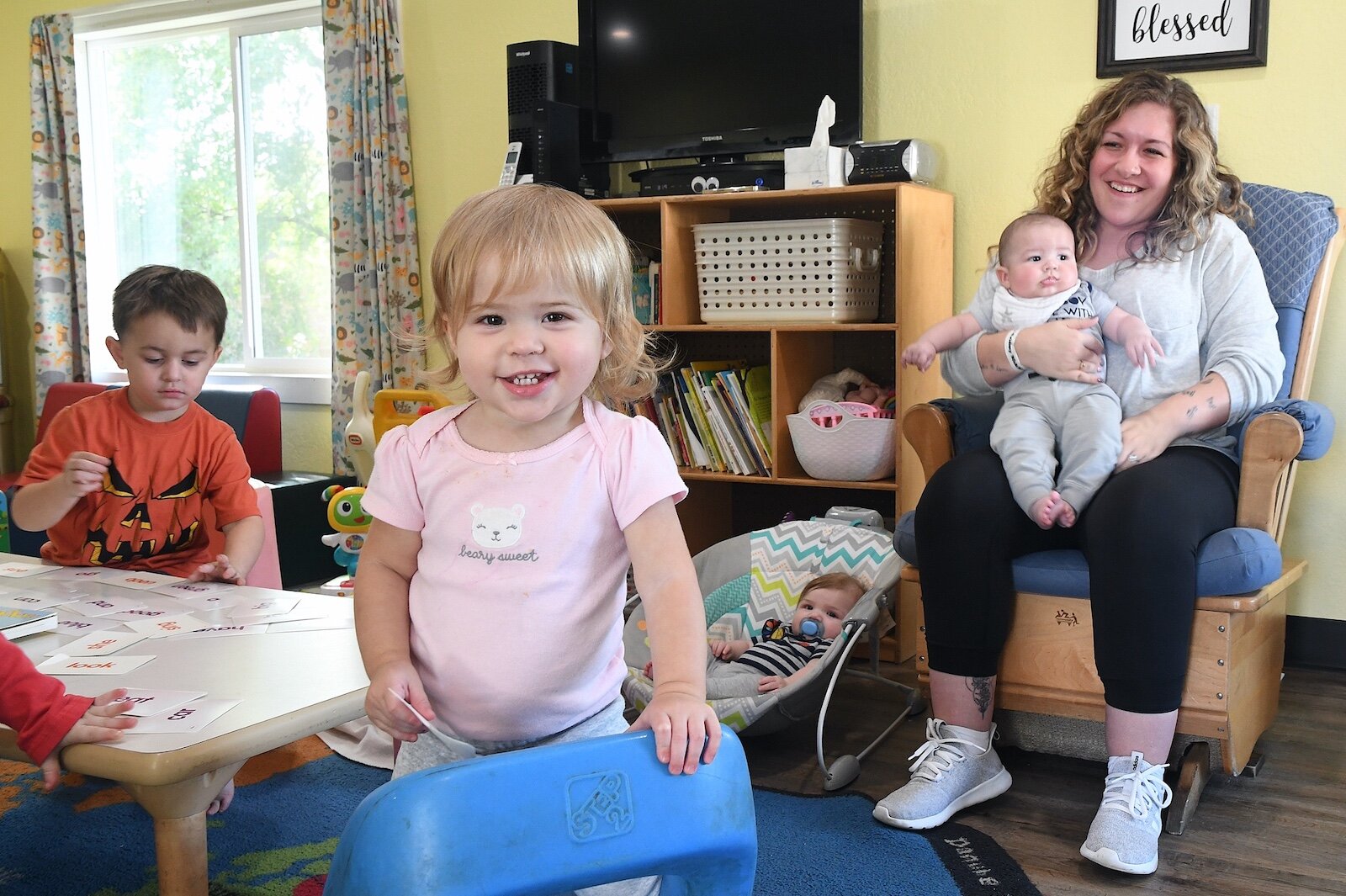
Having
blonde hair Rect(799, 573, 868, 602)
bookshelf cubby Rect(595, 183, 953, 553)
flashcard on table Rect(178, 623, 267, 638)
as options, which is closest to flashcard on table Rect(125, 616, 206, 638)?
flashcard on table Rect(178, 623, 267, 638)

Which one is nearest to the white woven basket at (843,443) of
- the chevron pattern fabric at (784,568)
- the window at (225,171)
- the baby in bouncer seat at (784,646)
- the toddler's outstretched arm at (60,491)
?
the chevron pattern fabric at (784,568)

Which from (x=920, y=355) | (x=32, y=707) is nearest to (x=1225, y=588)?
(x=920, y=355)

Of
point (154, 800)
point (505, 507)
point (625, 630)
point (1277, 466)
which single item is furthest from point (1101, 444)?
point (154, 800)

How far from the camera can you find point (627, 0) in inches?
130

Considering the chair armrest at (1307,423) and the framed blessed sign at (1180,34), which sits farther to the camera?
the framed blessed sign at (1180,34)

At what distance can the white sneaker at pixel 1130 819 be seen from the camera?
1.71 metres

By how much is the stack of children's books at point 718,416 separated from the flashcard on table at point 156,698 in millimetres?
1874

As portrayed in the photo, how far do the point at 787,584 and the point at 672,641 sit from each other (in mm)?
1523

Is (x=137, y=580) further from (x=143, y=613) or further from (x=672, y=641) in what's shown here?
(x=672, y=641)

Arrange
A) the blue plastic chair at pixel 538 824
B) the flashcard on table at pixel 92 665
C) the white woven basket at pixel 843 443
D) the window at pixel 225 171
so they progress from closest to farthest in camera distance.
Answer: the blue plastic chair at pixel 538 824
the flashcard on table at pixel 92 665
the white woven basket at pixel 843 443
the window at pixel 225 171

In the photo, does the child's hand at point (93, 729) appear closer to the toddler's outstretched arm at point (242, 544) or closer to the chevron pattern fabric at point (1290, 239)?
the toddler's outstretched arm at point (242, 544)

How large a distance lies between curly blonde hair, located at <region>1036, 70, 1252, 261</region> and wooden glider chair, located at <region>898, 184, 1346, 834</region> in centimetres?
18

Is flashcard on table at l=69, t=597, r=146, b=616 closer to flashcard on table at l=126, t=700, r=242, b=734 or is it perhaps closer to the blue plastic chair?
flashcard on table at l=126, t=700, r=242, b=734

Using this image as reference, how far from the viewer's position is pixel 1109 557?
1.82m
